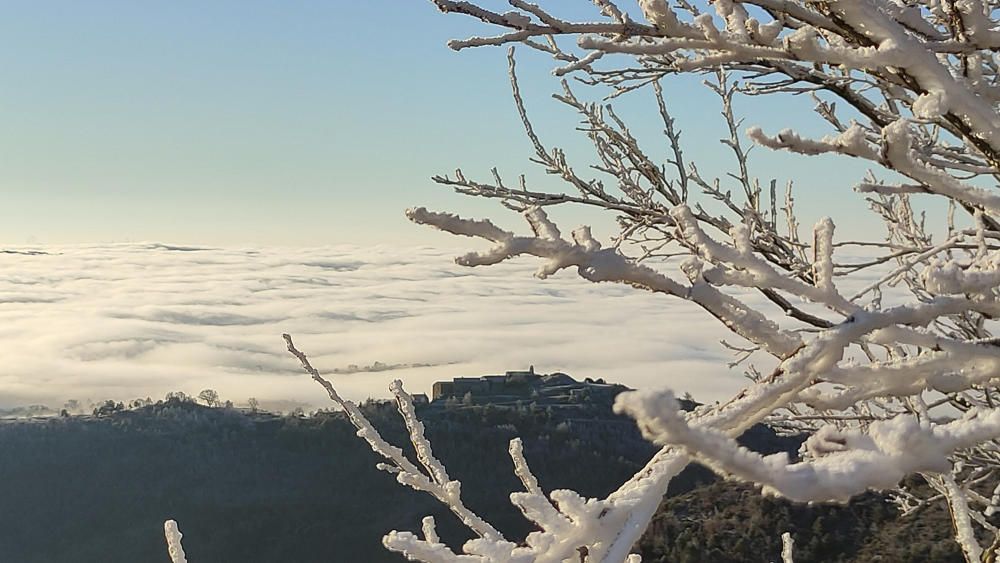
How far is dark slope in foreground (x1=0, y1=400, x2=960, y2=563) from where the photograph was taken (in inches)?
1483

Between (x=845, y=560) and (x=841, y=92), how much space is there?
1770cm

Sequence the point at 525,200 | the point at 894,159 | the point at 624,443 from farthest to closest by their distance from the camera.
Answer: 1. the point at 624,443
2. the point at 525,200
3. the point at 894,159

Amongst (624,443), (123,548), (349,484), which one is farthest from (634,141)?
(123,548)

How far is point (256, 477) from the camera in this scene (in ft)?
151

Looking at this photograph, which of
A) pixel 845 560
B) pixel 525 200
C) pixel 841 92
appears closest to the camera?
pixel 841 92

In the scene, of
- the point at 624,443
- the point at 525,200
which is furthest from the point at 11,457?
→ the point at 525,200

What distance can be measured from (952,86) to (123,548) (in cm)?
4878

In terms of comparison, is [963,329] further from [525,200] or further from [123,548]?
[123,548]

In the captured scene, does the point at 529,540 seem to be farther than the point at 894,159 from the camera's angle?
No

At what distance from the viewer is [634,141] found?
3.70 m

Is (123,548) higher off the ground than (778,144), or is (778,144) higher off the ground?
(778,144)

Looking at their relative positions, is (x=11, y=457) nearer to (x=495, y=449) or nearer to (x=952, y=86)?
(x=495, y=449)

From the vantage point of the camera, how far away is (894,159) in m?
1.07

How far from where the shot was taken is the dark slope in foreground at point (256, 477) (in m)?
37.7
